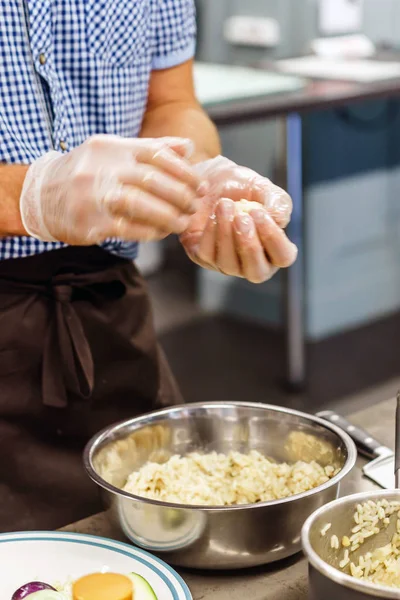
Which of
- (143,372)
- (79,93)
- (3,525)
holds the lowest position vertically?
(3,525)

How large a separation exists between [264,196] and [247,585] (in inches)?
16.9

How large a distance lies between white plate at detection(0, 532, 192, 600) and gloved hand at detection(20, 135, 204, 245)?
31 cm

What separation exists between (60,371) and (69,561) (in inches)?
16.4

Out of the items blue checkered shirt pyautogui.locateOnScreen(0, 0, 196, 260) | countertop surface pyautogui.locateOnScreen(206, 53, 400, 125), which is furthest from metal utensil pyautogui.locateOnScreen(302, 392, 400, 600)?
countertop surface pyautogui.locateOnScreen(206, 53, 400, 125)

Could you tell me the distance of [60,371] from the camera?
133 centimetres

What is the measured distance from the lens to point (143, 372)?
A: 1450mm

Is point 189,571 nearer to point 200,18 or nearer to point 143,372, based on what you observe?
point 143,372

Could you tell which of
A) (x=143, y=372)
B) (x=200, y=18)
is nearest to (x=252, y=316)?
(x=200, y=18)

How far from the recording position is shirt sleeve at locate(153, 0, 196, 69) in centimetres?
143

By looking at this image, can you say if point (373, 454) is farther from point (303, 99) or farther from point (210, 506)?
point (303, 99)

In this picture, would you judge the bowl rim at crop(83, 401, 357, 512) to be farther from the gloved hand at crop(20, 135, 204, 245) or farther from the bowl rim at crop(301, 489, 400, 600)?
the gloved hand at crop(20, 135, 204, 245)

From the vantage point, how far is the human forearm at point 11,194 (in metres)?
1.06

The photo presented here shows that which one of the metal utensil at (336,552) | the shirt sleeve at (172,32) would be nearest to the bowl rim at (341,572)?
the metal utensil at (336,552)

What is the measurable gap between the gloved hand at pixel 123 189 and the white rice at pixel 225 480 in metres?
0.28
